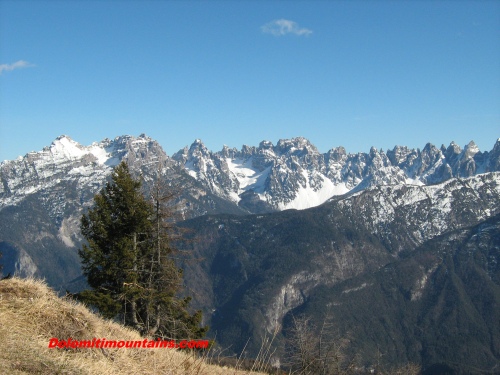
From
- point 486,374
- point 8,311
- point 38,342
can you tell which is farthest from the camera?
point 486,374

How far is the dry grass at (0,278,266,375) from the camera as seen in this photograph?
793 cm

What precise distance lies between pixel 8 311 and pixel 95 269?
688 inches

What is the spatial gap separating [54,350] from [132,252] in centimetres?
1664

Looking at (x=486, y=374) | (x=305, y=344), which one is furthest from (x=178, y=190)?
(x=486, y=374)

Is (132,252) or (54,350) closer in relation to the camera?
(54,350)

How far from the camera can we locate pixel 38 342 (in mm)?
8891

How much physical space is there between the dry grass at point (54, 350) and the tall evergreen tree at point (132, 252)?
14.0 m

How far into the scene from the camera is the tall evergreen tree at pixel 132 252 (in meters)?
25.4

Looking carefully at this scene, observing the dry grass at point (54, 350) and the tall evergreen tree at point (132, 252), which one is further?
the tall evergreen tree at point (132, 252)

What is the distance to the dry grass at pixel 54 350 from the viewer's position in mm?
7930

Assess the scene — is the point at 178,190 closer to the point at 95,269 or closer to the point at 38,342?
the point at 95,269

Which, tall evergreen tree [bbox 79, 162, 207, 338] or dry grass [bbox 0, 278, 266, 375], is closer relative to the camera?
dry grass [bbox 0, 278, 266, 375]

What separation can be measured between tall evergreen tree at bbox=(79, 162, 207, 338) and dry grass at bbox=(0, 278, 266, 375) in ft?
Result: 45.8

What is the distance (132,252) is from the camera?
82.9ft
